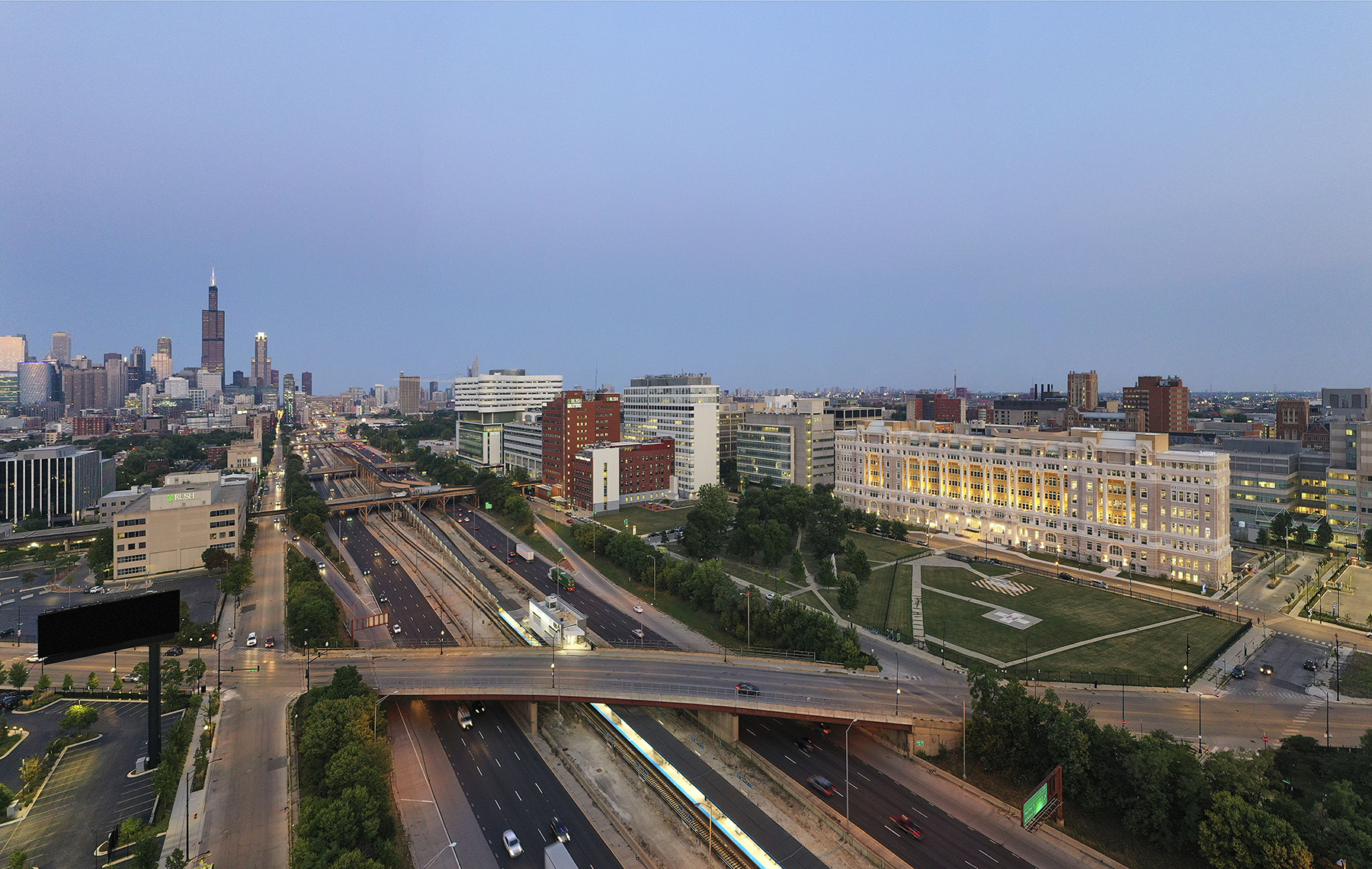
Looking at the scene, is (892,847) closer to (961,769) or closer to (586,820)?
(961,769)

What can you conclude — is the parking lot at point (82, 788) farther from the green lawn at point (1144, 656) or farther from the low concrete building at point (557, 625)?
the green lawn at point (1144, 656)

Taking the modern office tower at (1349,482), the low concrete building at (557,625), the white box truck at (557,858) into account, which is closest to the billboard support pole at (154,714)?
the low concrete building at (557,625)

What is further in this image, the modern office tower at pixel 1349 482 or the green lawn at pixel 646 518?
the green lawn at pixel 646 518

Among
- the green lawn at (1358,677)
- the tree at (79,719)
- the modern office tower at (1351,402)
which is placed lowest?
the tree at (79,719)

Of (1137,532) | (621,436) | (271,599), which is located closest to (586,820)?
(271,599)

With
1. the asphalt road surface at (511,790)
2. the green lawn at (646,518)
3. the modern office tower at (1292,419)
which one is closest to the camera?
the asphalt road surface at (511,790)

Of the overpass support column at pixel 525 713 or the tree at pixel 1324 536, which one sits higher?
the tree at pixel 1324 536

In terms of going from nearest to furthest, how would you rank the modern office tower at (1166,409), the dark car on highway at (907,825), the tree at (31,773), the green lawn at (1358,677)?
the dark car on highway at (907,825) → the tree at (31,773) → the green lawn at (1358,677) → the modern office tower at (1166,409)
